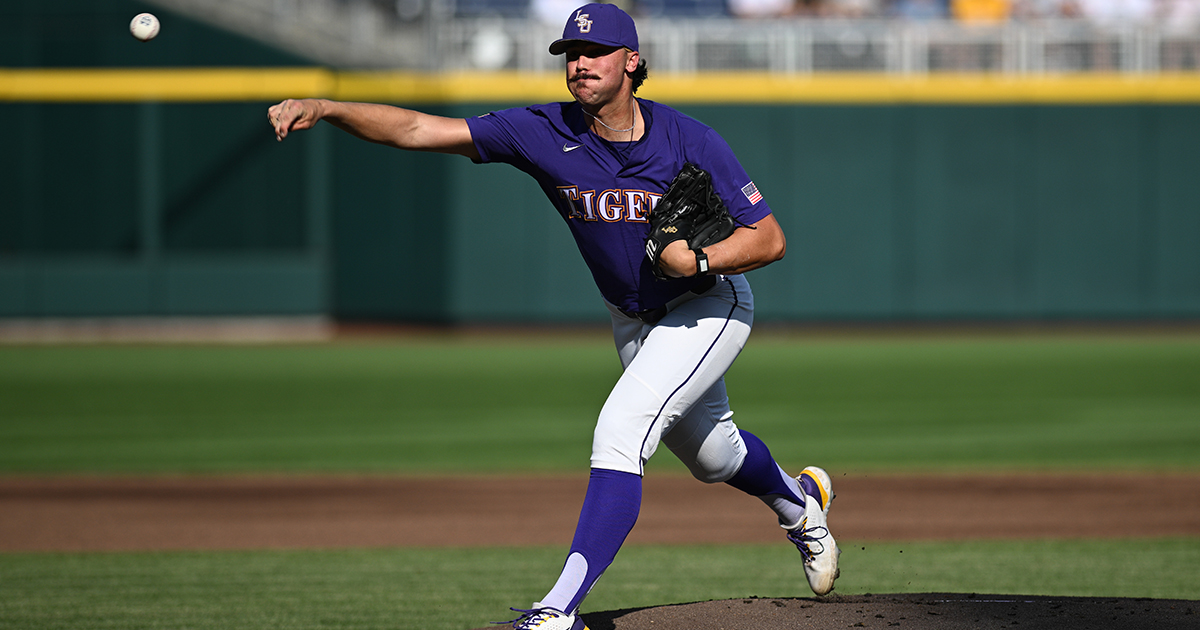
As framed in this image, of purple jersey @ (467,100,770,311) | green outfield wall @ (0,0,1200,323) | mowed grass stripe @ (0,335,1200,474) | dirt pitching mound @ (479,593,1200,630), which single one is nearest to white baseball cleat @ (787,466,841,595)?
dirt pitching mound @ (479,593,1200,630)

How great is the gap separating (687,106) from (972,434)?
35.7 feet

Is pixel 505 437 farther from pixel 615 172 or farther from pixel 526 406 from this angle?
pixel 615 172

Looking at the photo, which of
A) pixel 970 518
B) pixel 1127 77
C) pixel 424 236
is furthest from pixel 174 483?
pixel 1127 77

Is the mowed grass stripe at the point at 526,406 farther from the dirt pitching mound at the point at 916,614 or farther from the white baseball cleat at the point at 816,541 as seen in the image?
the dirt pitching mound at the point at 916,614

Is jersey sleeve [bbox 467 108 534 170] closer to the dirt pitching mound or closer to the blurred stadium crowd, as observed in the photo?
the dirt pitching mound

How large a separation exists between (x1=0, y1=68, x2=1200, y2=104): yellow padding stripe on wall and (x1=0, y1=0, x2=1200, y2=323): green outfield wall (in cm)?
3

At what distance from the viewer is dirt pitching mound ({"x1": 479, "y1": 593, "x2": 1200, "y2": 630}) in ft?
12.5

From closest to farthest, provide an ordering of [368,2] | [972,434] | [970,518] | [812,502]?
[812,502], [970,518], [972,434], [368,2]

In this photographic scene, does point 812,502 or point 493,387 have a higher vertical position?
point 812,502

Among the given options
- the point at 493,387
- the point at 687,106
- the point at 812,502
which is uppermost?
the point at 687,106

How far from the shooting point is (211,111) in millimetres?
20922

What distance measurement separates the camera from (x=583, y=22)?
3.74m

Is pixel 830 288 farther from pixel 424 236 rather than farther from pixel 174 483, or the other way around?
pixel 174 483

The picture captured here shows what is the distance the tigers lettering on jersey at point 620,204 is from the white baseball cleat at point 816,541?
51.5 inches
